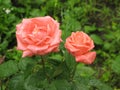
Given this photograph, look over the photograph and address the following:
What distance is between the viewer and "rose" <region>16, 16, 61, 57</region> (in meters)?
1.36

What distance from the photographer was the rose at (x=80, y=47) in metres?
1.47

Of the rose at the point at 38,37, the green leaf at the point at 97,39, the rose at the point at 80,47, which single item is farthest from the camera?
the green leaf at the point at 97,39

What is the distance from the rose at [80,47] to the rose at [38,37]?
0.09 m

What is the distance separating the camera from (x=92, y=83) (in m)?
1.73

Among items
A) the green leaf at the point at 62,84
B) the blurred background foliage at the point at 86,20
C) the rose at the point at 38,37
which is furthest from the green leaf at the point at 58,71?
the blurred background foliage at the point at 86,20

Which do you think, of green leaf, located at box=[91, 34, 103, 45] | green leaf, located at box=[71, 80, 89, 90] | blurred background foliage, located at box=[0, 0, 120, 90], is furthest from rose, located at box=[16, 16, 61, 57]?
green leaf, located at box=[91, 34, 103, 45]

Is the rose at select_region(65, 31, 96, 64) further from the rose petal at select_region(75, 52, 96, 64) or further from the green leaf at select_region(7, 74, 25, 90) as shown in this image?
→ the green leaf at select_region(7, 74, 25, 90)

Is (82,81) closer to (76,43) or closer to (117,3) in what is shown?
(76,43)

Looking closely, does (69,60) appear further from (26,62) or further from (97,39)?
(97,39)

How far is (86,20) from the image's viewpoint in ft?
10.7

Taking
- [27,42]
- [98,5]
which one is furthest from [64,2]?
[27,42]

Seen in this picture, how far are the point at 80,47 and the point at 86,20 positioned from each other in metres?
1.81

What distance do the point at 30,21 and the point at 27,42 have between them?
0.38ft

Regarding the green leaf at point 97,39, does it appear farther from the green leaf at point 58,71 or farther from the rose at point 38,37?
Answer: the rose at point 38,37
